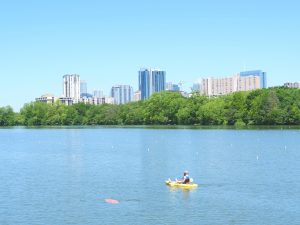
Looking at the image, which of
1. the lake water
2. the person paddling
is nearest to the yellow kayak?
the person paddling

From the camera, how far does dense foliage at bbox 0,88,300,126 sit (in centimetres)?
11862

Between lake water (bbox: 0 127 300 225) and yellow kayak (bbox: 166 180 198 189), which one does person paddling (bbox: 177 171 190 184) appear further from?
lake water (bbox: 0 127 300 225)

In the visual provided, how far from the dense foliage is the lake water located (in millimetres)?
61521

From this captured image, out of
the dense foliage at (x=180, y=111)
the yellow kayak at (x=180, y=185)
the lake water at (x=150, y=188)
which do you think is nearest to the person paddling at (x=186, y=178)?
the yellow kayak at (x=180, y=185)

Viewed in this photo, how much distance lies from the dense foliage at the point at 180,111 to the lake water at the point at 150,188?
61.5 meters

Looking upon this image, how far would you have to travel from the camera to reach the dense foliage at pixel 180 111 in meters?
119

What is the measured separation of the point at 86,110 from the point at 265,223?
537 feet

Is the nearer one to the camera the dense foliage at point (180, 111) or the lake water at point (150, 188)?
the lake water at point (150, 188)

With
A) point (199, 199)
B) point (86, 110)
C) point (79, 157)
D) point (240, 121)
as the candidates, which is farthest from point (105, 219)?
point (86, 110)

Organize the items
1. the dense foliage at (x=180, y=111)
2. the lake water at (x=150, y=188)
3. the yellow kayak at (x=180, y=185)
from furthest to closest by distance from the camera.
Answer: the dense foliage at (x=180, y=111) → the yellow kayak at (x=180, y=185) → the lake water at (x=150, y=188)

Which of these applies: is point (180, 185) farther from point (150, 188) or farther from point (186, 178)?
point (150, 188)

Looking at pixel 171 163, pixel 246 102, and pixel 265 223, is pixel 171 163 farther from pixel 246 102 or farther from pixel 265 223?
pixel 246 102

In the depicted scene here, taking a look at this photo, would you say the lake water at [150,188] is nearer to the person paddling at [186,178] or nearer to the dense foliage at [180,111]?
the person paddling at [186,178]

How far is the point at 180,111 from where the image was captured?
144500mm
